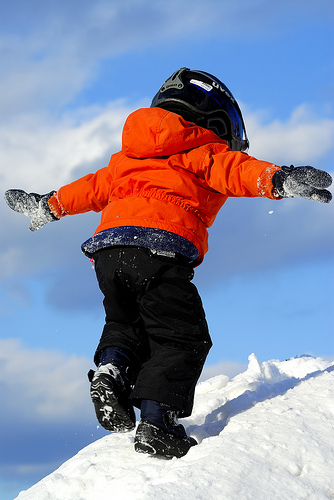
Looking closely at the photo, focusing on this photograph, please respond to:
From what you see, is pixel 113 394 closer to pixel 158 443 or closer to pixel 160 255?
pixel 158 443

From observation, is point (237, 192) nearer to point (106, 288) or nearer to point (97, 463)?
point (106, 288)

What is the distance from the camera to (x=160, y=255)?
3.60 metres

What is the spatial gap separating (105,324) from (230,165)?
1.28 metres

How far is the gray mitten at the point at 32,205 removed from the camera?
461cm

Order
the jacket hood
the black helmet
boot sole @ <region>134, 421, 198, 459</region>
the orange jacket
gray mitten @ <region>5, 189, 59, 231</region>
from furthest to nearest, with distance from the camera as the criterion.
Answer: gray mitten @ <region>5, 189, 59, 231</region> → the black helmet → the jacket hood → the orange jacket → boot sole @ <region>134, 421, 198, 459</region>

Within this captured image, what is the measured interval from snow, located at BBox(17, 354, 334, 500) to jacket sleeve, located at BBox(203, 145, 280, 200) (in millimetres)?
1353

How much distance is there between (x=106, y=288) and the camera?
3.83 meters

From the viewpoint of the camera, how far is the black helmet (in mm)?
4199

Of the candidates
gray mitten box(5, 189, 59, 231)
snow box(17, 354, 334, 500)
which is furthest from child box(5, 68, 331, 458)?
gray mitten box(5, 189, 59, 231)

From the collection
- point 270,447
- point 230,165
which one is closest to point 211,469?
point 270,447

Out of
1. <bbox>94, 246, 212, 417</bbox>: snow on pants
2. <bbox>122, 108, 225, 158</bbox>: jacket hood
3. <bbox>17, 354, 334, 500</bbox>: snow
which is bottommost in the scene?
<bbox>17, 354, 334, 500</bbox>: snow

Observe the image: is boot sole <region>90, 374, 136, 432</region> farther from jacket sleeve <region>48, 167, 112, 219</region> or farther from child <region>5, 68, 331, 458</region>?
jacket sleeve <region>48, 167, 112, 219</region>

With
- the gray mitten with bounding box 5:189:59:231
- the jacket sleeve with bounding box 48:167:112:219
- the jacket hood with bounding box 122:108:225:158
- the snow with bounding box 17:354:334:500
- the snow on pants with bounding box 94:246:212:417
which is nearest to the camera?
the snow with bounding box 17:354:334:500

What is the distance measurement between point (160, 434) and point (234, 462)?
0.53 metres
